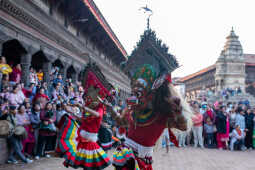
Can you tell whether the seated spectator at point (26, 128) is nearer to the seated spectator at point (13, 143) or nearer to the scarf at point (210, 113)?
the seated spectator at point (13, 143)

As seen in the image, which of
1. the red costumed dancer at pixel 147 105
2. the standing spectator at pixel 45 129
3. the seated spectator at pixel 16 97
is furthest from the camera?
the standing spectator at pixel 45 129

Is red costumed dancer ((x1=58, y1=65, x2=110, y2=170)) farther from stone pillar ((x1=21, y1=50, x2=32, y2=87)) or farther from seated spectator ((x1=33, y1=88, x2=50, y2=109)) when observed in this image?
stone pillar ((x1=21, y1=50, x2=32, y2=87))

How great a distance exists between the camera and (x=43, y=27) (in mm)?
11891

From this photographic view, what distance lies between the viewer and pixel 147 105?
3.26 metres

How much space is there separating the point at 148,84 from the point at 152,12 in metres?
1.02

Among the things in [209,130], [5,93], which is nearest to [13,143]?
[5,93]

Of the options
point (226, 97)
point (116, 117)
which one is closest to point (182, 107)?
point (116, 117)

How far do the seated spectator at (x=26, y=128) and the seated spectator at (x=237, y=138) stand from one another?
32.8 feet

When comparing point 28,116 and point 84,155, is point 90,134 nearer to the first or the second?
point 84,155

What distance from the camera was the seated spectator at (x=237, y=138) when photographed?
13469mm

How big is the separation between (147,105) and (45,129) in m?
6.44

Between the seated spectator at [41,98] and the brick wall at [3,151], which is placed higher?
the seated spectator at [41,98]

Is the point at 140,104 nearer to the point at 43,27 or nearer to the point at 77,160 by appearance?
the point at 77,160

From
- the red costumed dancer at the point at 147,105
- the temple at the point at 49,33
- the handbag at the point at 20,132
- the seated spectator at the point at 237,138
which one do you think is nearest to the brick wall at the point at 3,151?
the handbag at the point at 20,132
